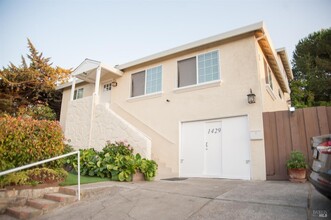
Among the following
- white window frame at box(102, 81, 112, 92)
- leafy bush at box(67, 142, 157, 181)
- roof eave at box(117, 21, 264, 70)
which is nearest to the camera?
leafy bush at box(67, 142, 157, 181)

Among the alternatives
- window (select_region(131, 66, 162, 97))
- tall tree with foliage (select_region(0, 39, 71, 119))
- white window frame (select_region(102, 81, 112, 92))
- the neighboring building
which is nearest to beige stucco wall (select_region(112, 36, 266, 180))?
the neighboring building

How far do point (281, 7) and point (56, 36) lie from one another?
1158 centimetres

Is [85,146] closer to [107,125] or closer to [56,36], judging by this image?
[107,125]

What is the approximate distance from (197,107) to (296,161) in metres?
3.97

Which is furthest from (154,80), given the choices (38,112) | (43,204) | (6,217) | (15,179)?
(38,112)

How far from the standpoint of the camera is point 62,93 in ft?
54.1

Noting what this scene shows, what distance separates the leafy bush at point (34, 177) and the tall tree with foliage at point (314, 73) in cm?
1713

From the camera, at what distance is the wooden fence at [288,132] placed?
6.58 m

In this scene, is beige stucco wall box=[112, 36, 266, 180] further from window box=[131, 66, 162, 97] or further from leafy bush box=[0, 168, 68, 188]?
leafy bush box=[0, 168, 68, 188]

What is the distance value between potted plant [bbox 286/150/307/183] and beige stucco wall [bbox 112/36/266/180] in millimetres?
878

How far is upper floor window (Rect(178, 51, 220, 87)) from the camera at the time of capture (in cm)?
889

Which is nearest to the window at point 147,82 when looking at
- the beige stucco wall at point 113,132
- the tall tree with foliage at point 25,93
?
the beige stucco wall at point 113,132

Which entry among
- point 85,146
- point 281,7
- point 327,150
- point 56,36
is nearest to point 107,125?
point 85,146

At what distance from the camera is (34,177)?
5.26 m
